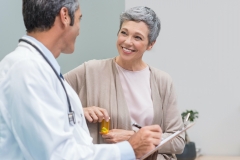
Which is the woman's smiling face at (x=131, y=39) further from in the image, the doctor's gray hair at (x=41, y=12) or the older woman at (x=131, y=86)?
the doctor's gray hair at (x=41, y=12)

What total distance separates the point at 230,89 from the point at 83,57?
1252 mm

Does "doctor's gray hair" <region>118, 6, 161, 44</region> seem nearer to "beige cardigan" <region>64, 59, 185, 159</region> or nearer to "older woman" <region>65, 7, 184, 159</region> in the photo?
"older woman" <region>65, 7, 184, 159</region>

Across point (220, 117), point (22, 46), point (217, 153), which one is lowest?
point (217, 153)

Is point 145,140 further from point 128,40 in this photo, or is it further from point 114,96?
point 128,40

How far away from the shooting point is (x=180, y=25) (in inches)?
143

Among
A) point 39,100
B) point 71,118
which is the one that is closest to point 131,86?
point 71,118

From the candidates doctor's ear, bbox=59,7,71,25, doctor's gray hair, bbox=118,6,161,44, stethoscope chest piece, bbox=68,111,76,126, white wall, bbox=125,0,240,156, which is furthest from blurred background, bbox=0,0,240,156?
stethoscope chest piece, bbox=68,111,76,126

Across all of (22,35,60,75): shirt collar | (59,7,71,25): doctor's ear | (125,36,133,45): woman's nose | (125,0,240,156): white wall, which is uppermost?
(59,7,71,25): doctor's ear

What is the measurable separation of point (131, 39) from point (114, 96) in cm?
28

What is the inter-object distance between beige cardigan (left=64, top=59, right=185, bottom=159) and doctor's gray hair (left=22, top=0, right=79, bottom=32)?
72 cm

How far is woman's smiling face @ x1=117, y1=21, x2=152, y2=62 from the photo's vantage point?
208 centimetres

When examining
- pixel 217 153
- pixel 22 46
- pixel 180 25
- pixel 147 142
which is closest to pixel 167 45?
pixel 180 25

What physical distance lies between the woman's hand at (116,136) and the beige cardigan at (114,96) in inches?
1.6

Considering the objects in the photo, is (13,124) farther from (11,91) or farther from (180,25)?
(180,25)
